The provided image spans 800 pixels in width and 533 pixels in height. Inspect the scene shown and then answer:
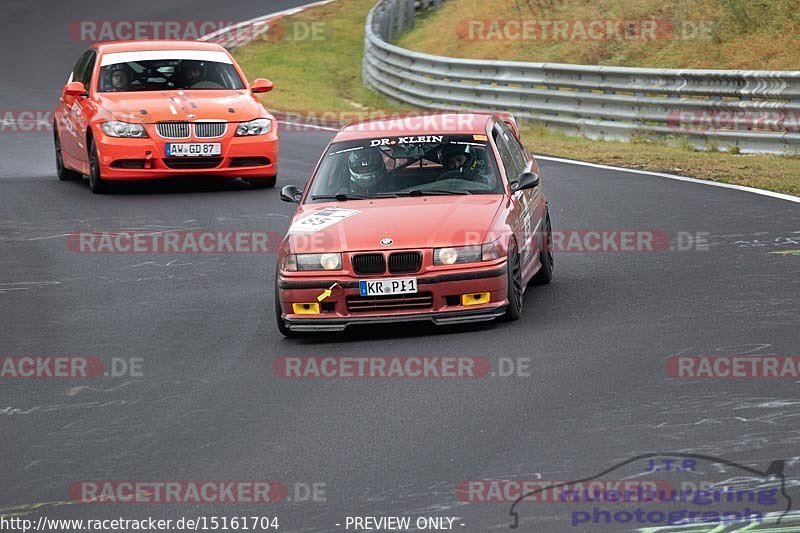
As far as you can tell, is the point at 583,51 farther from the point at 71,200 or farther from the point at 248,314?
the point at 248,314

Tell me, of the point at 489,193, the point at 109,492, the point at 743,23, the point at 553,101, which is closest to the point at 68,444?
the point at 109,492

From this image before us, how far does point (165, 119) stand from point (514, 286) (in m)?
7.77

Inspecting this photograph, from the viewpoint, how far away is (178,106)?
16859mm

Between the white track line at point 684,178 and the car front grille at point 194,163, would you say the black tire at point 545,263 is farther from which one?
the car front grille at point 194,163

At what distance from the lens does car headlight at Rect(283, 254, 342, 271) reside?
9.68m

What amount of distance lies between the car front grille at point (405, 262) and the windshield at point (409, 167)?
3.58ft

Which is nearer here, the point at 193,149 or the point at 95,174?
the point at 193,149

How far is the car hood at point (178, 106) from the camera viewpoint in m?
16.7

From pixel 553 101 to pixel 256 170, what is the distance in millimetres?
7465
